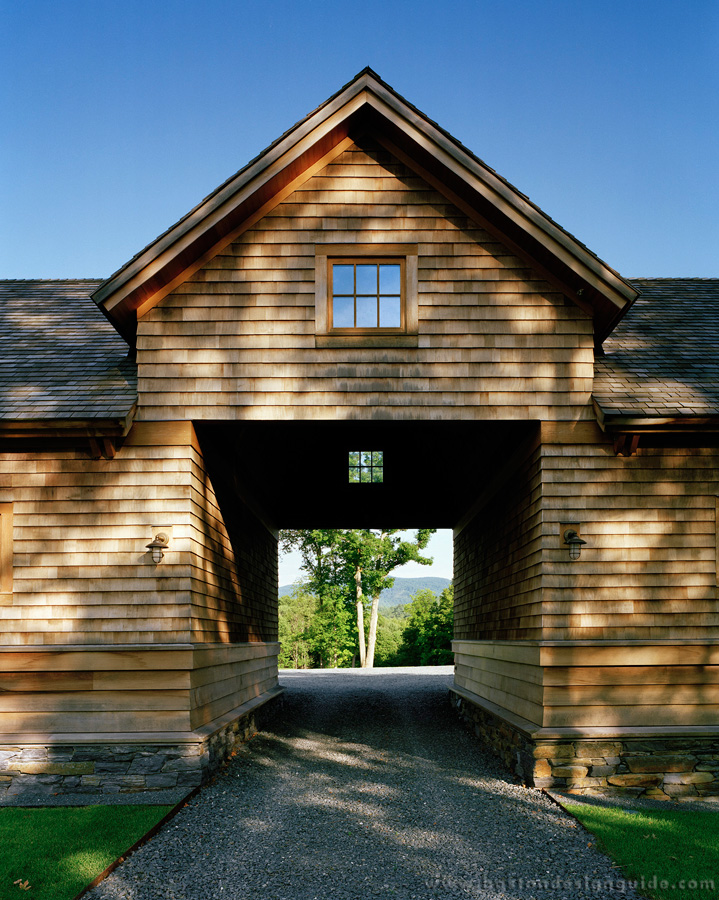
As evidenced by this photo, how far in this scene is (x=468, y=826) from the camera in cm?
661

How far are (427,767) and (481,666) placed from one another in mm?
3130

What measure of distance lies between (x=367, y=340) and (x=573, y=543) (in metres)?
3.48

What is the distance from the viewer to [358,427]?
8.81 metres

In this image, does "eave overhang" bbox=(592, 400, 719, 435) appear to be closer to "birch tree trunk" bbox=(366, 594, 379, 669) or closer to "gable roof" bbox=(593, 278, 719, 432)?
"gable roof" bbox=(593, 278, 719, 432)

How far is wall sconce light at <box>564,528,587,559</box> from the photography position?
26.3ft

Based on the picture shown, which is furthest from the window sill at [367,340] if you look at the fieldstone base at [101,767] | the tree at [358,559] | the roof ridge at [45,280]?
the tree at [358,559]

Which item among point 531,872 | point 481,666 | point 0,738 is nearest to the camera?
point 531,872

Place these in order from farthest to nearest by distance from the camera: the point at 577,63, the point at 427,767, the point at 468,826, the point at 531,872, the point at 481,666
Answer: the point at 577,63, the point at 481,666, the point at 427,767, the point at 468,826, the point at 531,872

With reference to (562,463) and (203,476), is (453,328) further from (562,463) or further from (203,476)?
(203,476)

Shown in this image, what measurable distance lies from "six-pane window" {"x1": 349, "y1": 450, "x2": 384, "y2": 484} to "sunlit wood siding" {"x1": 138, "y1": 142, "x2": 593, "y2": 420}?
561 cm

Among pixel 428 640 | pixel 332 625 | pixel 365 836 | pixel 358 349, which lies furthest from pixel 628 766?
pixel 332 625

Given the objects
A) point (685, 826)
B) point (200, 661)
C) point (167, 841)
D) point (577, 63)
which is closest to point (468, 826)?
point (685, 826)

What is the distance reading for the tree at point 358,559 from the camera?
34781 millimetres

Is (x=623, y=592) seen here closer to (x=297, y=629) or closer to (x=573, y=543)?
(x=573, y=543)
